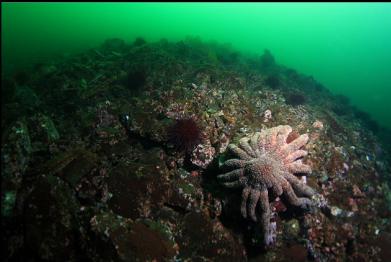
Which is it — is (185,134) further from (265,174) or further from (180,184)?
(265,174)

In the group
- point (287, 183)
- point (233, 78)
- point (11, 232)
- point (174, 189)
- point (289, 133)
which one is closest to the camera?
point (11, 232)

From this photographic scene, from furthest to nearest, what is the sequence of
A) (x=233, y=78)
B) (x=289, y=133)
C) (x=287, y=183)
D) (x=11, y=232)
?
(x=233, y=78), (x=289, y=133), (x=287, y=183), (x=11, y=232)

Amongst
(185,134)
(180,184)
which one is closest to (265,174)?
(180,184)

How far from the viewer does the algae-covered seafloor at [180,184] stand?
680 cm

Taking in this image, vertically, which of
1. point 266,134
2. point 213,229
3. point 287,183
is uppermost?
point 266,134

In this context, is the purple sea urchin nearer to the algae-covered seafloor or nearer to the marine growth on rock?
the algae-covered seafloor

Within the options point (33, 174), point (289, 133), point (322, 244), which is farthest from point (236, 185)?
point (33, 174)

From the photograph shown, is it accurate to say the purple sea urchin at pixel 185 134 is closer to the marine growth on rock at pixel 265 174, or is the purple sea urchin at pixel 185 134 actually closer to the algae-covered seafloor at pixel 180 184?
the algae-covered seafloor at pixel 180 184

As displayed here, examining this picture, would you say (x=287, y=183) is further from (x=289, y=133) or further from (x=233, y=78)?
(x=233, y=78)

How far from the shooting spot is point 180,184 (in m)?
8.32

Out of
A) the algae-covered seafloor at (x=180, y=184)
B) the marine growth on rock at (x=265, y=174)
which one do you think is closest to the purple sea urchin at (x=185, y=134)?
the algae-covered seafloor at (x=180, y=184)

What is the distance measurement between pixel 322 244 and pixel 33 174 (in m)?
8.36

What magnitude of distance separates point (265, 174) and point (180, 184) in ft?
8.15

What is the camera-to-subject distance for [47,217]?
677cm
